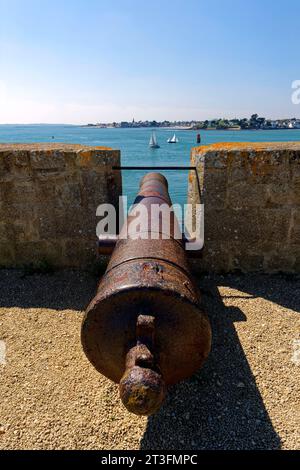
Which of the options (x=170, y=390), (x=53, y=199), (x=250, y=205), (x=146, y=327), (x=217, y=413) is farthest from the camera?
(x=53, y=199)

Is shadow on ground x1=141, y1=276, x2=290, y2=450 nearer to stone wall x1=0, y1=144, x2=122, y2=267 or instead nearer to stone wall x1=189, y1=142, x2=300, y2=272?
stone wall x1=189, y1=142, x2=300, y2=272

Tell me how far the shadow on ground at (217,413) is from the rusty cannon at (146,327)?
65cm

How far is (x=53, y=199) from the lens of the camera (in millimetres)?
4770

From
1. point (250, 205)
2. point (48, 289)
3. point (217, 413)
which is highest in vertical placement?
point (250, 205)

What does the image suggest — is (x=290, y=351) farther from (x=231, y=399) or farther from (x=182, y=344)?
(x=182, y=344)

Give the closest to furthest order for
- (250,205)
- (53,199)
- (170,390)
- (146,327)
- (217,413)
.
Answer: (146,327) → (217,413) → (170,390) → (250,205) → (53,199)

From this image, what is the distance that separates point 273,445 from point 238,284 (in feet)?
7.68

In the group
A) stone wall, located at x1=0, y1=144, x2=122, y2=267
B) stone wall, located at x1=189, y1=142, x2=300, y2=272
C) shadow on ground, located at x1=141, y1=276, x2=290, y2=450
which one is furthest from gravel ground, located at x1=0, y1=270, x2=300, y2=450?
stone wall, located at x1=0, y1=144, x2=122, y2=267

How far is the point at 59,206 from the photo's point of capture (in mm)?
4797

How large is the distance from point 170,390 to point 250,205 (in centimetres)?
262

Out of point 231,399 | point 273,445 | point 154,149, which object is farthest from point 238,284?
point 154,149

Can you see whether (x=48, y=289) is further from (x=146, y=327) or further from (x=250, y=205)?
(x=146, y=327)

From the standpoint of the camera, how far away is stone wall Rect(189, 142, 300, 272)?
4.38m

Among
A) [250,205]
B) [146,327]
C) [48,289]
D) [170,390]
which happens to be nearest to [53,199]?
[48,289]
